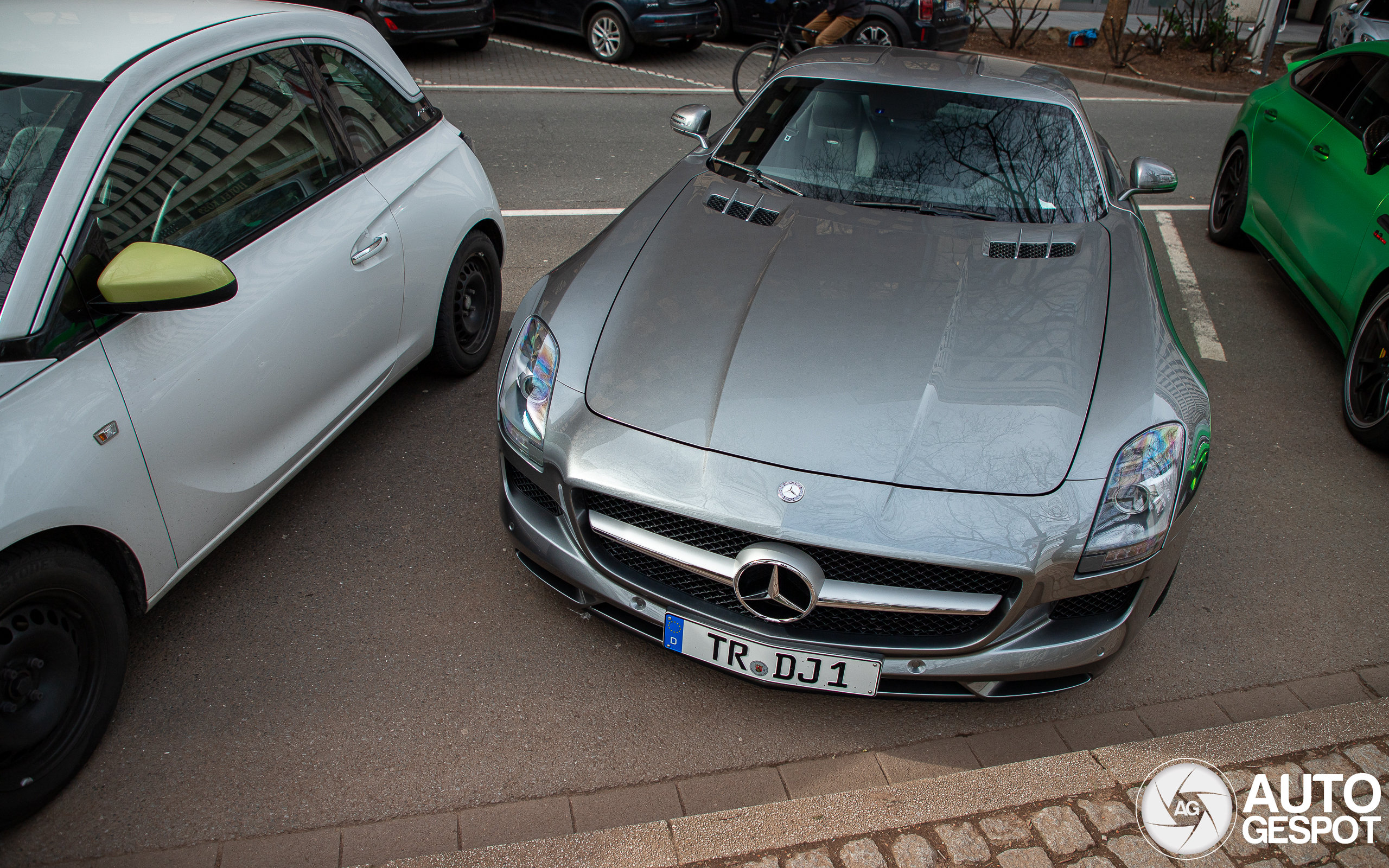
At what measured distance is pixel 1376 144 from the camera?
4.65 meters

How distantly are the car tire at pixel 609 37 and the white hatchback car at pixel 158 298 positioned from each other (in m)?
8.07

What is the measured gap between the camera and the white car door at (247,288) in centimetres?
258

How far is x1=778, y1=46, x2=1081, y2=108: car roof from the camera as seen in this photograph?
3895 mm

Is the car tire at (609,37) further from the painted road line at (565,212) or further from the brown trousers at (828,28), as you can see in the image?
the painted road line at (565,212)

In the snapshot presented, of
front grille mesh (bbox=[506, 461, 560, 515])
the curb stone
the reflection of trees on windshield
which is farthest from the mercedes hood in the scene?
the reflection of trees on windshield

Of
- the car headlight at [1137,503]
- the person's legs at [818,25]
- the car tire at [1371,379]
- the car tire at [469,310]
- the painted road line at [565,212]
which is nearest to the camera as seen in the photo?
the car headlight at [1137,503]

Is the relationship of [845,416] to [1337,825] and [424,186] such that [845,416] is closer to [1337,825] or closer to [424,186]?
[1337,825]

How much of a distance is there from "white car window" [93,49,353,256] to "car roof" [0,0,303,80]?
0.16m

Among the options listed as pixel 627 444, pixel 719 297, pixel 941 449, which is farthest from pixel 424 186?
pixel 941 449

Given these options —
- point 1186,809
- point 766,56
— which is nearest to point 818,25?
point 766,56

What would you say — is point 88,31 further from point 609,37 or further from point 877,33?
point 877,33

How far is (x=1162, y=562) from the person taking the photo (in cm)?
252

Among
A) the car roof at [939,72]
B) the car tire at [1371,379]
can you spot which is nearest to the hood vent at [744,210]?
the car roof at [939,72]

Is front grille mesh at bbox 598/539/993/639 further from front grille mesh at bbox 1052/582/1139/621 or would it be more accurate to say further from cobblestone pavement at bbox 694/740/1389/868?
cobblestone pavement at bbox 694/740/1389/868
